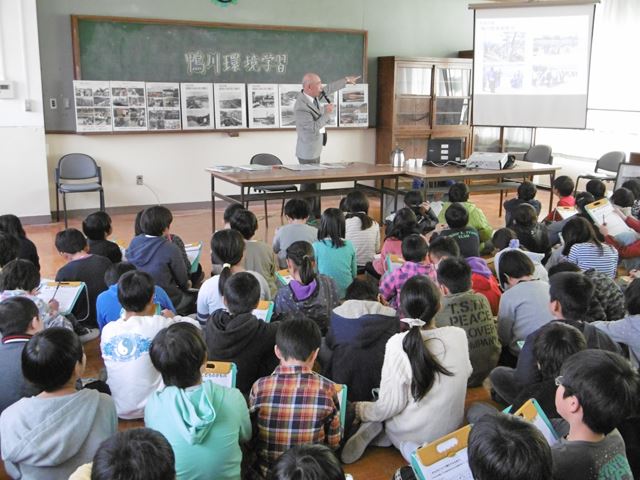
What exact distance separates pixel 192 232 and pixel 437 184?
252cm

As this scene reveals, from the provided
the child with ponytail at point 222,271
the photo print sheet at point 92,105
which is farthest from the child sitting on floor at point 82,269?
the photo print sheet at point 92,105

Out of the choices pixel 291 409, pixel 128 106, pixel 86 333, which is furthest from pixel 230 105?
pixel 291 409

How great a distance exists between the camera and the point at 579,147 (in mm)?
8758

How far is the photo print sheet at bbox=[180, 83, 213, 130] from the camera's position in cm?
707

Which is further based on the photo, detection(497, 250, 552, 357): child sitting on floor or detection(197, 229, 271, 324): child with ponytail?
detection(197, 229, 271, 324): child with ponytail

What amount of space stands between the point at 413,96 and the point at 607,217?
4.19 metres

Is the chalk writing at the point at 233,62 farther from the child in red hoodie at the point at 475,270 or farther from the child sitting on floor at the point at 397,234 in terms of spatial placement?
the child in red hoodie at the point at 475,270

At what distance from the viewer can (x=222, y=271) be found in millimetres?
2998

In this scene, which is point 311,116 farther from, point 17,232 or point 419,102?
point 17,232

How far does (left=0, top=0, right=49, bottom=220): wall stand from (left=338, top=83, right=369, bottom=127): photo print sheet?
3572mm

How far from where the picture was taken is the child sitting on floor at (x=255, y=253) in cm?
361

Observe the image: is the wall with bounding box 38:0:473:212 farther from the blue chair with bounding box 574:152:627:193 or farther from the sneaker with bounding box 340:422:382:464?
the sneaker with bounding box 340:422:382:464

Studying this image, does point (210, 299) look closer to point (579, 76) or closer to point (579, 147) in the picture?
point (579, 76)

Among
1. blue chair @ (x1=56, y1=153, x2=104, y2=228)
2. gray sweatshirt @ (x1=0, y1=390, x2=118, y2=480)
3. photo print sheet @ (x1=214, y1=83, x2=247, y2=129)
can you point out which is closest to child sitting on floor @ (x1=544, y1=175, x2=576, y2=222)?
photo print sheet @ (x1=214, y1=83, x2=247, y2=129)
